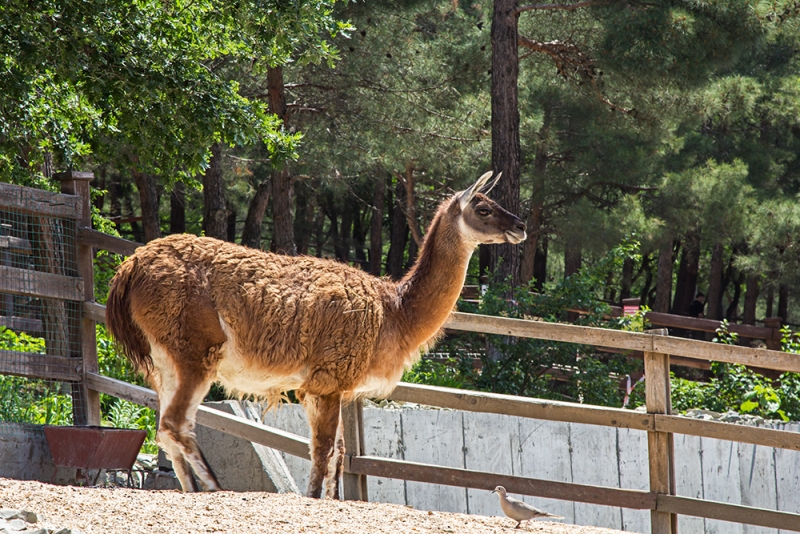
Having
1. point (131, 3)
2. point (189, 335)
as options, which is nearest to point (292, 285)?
point (189, 335)

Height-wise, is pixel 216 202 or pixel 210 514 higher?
pixel 216 202

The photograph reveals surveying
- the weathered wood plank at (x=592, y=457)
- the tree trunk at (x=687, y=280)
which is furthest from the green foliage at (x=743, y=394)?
the tree trunk at (x=687, y=280)

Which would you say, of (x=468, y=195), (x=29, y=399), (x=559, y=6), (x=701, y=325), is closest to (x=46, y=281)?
(x=29, y=399)

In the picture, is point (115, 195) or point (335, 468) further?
point (115, 195)

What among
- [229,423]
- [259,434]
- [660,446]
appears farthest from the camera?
[229,423]

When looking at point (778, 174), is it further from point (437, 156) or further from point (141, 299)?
point (141, 299)

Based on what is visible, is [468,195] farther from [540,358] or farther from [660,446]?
[540,358]

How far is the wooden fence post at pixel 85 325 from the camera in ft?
22.4

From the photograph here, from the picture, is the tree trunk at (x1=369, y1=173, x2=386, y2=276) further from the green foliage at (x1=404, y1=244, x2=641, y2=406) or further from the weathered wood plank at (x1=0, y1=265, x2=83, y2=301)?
the weathered wood plank at (x1=0, y1=265, x2=83, y2=301)

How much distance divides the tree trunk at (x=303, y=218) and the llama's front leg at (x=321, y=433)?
21.1 metres

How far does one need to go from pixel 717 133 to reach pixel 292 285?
2202 cm

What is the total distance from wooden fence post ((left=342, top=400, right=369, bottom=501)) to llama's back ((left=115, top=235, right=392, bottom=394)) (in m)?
0.69

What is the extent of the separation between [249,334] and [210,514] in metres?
1.56

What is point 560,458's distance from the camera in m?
8.41
